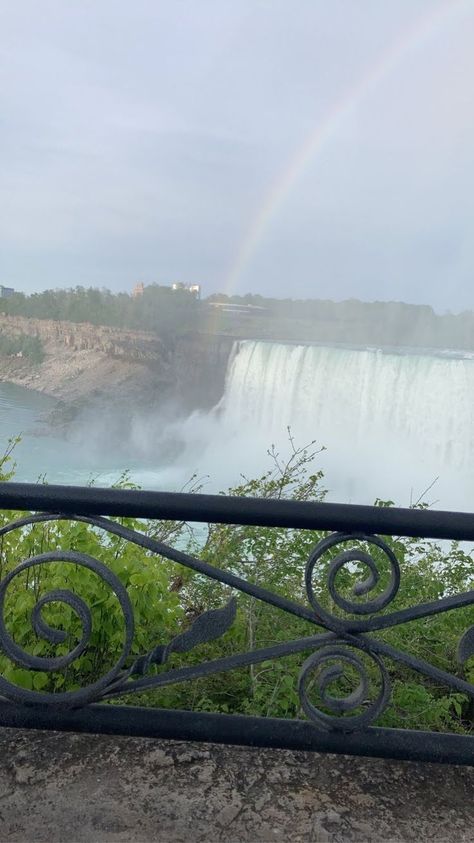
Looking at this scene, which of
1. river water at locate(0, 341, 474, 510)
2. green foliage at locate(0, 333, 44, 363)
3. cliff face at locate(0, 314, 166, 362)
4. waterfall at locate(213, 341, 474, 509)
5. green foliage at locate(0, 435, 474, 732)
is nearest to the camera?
green foliage at locate(0, 435, 474, 732)

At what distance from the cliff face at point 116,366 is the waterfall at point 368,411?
6.45 meters

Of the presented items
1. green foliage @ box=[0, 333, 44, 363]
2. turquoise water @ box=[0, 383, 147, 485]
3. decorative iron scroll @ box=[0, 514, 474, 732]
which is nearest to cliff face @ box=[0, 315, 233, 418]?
green foliage @ box=[0, 333, 44, 363]

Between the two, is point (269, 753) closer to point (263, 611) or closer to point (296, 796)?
point (296, 796)

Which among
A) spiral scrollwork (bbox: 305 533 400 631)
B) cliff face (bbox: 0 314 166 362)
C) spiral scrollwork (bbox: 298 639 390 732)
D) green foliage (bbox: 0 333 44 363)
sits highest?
cliff face (bbox: 0 314 166 362)

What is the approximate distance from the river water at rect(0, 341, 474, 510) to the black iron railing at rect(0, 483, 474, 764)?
52.4ft

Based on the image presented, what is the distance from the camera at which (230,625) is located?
124cm

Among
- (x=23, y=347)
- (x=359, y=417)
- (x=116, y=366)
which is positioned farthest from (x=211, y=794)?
(x=23, y=347)

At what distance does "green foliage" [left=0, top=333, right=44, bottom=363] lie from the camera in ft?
114

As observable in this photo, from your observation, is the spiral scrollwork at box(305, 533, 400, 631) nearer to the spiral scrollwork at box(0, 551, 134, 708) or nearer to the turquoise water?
the spiral scrollwork at box(0, 551, 134, 708)

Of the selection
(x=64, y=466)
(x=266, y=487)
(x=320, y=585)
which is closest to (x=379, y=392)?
(x=64, y=466)

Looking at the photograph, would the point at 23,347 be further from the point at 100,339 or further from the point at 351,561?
the point at 351,561

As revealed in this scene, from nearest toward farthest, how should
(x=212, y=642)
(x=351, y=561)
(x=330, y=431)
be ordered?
(x=351, y=561) → (x=212, y=642) → (x=330, y=431)

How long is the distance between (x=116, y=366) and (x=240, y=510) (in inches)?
1291

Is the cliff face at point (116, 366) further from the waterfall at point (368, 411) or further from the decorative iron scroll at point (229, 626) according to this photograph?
the decorative iron scroll at point (229, 626)
